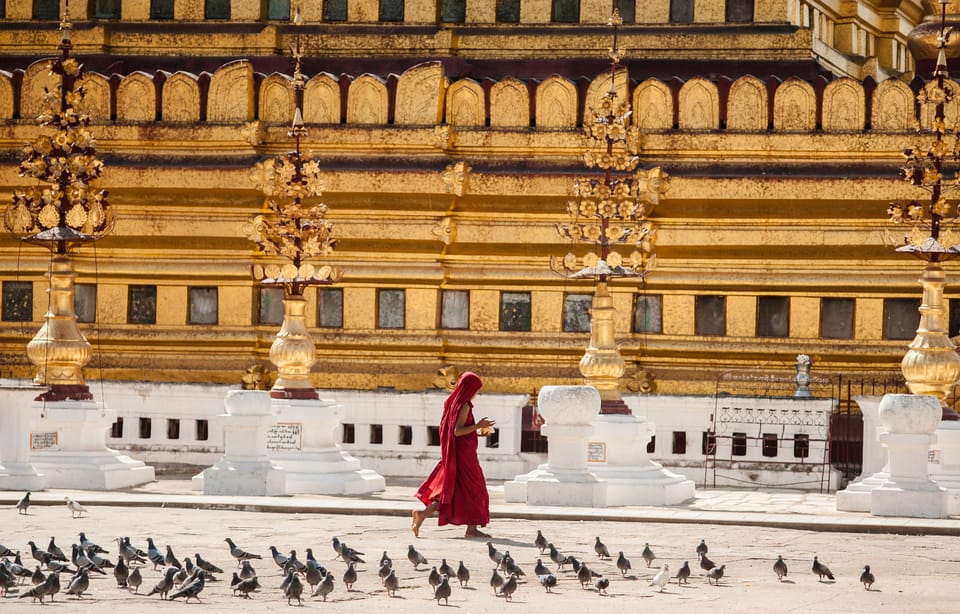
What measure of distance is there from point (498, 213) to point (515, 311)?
1453mm

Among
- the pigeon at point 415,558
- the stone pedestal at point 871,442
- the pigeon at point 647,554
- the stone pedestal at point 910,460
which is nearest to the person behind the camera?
the pigeon at point 415,558

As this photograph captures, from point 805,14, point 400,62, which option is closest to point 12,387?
point 400,62

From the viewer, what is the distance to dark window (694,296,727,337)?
29.2 metres

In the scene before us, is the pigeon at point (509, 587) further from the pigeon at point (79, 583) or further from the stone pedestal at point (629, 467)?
the stone pedestal at point (629, 467)

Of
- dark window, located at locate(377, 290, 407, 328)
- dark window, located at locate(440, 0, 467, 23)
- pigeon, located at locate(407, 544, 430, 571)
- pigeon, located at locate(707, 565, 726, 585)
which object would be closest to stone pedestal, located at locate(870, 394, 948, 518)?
pigeon, located at locate(707, 565, 726, 585)

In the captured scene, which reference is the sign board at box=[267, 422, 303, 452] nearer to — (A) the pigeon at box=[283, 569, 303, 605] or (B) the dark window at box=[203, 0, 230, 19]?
(B) the dark window at box=[203, 0, 230, 19]

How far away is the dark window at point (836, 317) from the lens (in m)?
28.8

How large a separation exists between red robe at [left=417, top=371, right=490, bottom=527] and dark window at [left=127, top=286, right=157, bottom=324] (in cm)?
1087

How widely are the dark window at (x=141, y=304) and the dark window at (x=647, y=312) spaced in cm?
713

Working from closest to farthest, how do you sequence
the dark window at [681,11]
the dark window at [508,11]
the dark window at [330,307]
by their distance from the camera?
the dark window at [330,307] → the dark window at [681,11] → the dark window at [508,11]

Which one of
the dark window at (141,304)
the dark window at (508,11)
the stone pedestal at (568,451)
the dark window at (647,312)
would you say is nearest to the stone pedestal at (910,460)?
the stone pedestal at (568,451)

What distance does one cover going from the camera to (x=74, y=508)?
2109 cm

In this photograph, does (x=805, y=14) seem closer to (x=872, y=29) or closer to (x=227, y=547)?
(x=872, y=29)

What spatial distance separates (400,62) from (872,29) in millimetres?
10012
